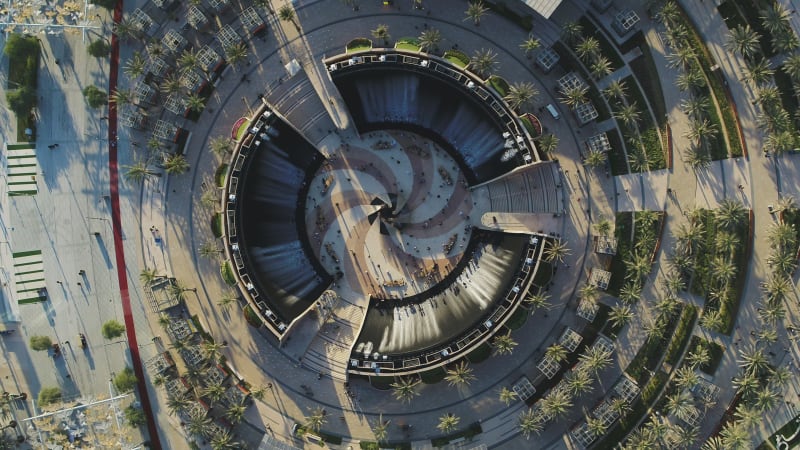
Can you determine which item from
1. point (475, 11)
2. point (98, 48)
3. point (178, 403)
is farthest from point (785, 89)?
point (98, 48)

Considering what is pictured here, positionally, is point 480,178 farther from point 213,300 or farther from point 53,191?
point 53,191

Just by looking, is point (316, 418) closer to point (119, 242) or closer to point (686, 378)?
point (119, 242)

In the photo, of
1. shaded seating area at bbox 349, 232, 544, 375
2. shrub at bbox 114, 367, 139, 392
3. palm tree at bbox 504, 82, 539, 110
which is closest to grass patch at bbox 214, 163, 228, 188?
shaded seating area at bbox 349, 232, 544, 375

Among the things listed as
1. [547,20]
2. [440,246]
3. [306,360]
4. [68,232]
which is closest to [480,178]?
[440,246]

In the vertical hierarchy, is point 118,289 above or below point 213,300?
above

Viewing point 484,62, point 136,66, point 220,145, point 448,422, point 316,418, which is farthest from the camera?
point 136,66

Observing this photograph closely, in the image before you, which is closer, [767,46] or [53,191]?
[767,46]
